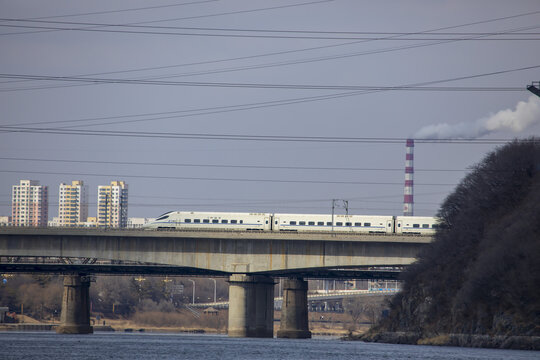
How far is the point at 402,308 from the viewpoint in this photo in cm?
9594

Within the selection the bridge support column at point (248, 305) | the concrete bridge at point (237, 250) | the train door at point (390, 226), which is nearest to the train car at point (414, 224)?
the train door at point (390, 226)

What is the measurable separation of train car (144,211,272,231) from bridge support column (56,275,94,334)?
476 inches

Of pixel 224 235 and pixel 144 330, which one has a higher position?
pixel 224 235

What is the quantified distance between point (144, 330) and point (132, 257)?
85357mm

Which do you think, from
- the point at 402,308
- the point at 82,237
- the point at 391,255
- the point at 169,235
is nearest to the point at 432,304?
the point at 402,308

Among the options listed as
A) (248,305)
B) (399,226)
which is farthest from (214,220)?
(399,226)

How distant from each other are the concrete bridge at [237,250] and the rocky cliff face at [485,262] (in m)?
6.30

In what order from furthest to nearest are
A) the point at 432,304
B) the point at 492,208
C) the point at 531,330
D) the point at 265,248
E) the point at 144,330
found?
the point at 144,330
the point at 265,248
the point at 492,208
the point at 432,304
the point at 531,330

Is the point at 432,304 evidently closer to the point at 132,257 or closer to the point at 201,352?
the point at 201,352

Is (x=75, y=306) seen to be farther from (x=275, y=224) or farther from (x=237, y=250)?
(x=275, y=224)

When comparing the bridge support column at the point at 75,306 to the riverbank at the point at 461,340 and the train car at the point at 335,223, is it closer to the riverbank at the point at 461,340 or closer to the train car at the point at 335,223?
the train car at the point at 335,223

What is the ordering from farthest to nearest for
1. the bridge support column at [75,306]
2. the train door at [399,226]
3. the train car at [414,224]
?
the bridge support column at [75,306]
the train door at [399,226]
the train car at [414,224]

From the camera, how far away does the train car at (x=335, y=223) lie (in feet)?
391

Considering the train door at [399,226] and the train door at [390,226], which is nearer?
the train door at [399,226]
